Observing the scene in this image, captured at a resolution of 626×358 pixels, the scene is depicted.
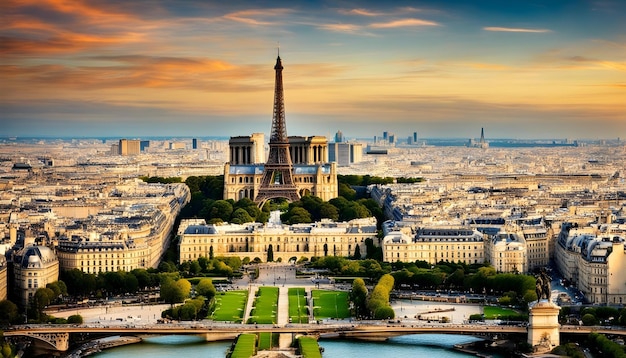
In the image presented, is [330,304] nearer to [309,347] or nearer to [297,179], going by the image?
[309,347]

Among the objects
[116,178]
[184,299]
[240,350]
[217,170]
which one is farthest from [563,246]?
[217,170]

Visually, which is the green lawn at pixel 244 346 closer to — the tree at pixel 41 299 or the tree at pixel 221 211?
the tree at pixel 41 299

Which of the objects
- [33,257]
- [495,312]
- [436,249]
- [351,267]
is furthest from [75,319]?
[436,249]

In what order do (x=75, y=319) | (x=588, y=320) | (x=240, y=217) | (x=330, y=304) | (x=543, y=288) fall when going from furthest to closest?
(x=240, y=217), (x=330, y=304), (x=75, y=319), (x=588, y=320), (x=543, y=288)

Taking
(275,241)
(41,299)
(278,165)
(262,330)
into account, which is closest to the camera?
(262,330)

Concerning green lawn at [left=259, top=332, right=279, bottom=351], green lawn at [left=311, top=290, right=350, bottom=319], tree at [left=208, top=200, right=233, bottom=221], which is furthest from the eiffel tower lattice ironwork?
green lawn at [left=259, top=332, right=279, bottom=351]

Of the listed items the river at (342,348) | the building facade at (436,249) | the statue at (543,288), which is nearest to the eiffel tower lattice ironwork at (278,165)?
the building facade at (436,249)

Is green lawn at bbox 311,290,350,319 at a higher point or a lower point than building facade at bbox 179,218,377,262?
lower

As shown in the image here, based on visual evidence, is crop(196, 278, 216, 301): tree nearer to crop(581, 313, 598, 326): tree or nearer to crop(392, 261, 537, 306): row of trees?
crop(392, 261, 537, 306): row of trees
